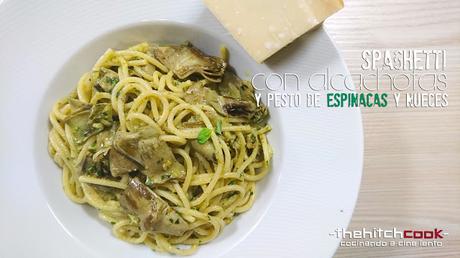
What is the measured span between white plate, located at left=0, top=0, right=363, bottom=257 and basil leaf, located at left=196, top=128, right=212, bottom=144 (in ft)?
1.04

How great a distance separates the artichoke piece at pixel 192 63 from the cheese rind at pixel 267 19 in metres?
0.25

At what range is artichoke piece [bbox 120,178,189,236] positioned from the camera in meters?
2.10

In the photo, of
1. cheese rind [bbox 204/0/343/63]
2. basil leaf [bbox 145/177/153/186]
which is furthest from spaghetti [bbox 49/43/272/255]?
cheese rind [bbox 204/0/343/63]

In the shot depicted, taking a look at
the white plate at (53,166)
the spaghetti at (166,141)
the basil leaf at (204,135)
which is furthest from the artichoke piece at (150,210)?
the basil leaf at (204,135)

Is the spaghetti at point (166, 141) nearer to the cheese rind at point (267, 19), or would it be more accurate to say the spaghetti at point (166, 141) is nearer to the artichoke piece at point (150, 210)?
the artichoke piece at point (150, 210)

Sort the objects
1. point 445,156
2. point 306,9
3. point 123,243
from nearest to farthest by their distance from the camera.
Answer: point 306,9 < point 123,243 < point 445,156

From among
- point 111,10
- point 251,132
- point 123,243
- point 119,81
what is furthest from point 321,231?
point 111,10

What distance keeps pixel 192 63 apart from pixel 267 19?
1.49 ft

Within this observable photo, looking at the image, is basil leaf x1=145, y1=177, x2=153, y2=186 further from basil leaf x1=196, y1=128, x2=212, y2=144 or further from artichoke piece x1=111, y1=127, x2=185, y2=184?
basil leaf x1=196, y1=128, x2=212, y2=144

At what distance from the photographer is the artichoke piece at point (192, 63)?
7.47 feet

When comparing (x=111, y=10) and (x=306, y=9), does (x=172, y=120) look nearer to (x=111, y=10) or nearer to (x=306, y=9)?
(x=111, y=10)

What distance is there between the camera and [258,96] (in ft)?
7.42

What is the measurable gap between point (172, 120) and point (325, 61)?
75cm

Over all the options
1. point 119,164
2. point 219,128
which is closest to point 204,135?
point 219,128
